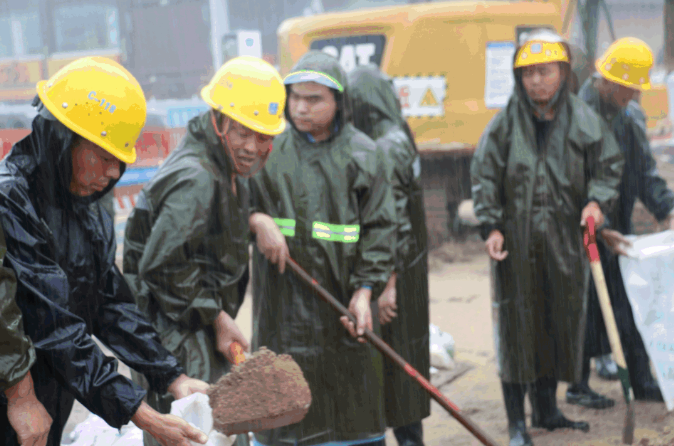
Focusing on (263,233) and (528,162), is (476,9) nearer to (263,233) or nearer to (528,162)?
(528,162)

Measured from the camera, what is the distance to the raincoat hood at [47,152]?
1979 mm

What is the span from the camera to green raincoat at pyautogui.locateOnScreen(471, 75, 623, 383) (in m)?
3.87

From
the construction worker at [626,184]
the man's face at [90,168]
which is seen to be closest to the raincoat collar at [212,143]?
the man's face at [90,168]

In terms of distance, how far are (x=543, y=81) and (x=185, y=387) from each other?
97.0 inches

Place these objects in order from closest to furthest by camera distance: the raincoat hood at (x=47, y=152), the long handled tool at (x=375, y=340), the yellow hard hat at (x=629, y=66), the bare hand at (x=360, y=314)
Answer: the raincoat hood at (x=47, y=152), the long handled tool at (x=375, y=340), the bare hand at (x=360, y=314), the yellow hard hat at (x=629, y=66)

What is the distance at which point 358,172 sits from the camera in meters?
3.22

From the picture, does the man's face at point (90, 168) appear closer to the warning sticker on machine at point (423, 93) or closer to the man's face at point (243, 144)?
the man's face at point (243, 144)

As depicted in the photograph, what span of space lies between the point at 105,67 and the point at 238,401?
106cm

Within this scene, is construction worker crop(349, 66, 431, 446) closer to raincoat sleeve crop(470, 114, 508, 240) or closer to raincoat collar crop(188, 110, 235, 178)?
raincoat sleeve crop(470, 114, 508, 240)

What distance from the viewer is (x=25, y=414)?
1.83m

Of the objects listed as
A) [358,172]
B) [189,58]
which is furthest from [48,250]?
[189,58]

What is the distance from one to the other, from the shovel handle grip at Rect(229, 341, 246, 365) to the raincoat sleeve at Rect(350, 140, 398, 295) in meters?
0.69

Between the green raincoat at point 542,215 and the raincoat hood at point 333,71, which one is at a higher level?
the raincoat hood at point 333,71

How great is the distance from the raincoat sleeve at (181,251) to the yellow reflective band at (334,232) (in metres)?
0.68
